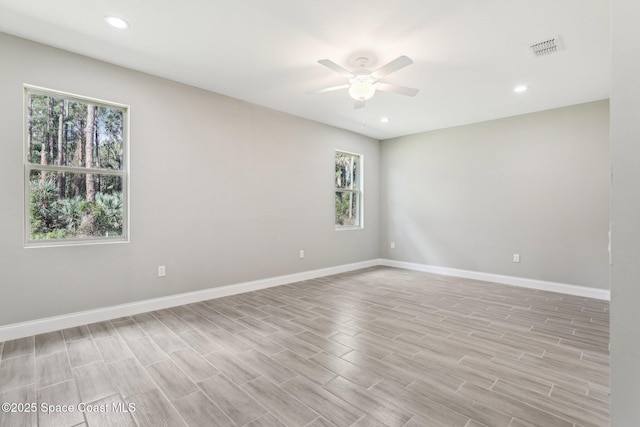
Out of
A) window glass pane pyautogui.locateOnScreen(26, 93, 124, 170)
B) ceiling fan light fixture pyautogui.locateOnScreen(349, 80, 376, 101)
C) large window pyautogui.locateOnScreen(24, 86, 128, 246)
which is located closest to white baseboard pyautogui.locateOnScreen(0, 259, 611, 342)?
large window pyautogui.locateOnScreen(24, 86, 128, 246)

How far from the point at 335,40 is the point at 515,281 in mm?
4570

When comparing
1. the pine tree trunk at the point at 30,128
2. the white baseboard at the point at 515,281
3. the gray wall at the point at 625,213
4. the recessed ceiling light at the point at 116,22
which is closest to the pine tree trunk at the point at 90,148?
the pine tree trunk at the point at 30,128

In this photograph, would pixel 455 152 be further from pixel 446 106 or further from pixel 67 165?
pixel 67 165

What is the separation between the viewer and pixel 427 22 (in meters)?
Answer: 2.46

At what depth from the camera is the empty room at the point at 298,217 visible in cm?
183

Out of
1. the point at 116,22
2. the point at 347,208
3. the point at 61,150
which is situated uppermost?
the point at 116,22

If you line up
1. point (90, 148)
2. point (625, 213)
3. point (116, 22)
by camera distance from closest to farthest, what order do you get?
point (625, 213)
point (116, 22)
point (90, 148)

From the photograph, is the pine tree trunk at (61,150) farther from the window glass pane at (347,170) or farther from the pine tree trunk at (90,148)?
the window glass pane at (347,170)

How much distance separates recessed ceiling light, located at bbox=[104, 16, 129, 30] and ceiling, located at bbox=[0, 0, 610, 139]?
5cm

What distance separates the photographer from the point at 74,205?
3068 mm

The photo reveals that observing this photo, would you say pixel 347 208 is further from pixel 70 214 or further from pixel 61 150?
pixel 61 150

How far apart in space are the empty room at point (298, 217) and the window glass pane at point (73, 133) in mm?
16

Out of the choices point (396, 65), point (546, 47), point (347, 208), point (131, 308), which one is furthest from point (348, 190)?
point (131, 308)

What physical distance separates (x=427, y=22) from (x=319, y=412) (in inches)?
118
